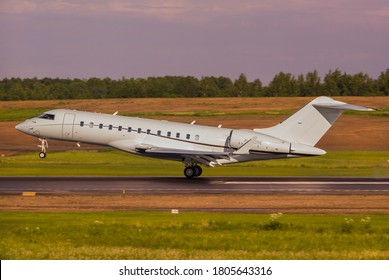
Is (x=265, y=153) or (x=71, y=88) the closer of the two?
(x=265, y=153)

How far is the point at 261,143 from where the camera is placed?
4447cm

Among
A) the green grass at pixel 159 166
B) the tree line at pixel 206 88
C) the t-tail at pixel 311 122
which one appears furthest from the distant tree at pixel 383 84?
the t-tail at pixel 311 122

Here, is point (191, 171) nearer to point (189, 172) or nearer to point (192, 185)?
point (189, 172)

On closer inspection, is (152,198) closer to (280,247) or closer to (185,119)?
(280,247)

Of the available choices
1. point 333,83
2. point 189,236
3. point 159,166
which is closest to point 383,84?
point 333,83

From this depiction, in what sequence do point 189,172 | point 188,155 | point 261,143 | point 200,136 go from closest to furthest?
point 261,143, point 188,155, point 189,172, point 200,136

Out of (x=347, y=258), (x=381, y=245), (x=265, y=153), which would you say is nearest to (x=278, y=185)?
(x=265, y=153)

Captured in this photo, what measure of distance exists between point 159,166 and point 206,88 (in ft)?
285

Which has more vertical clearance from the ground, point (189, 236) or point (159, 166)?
point (189, 236)

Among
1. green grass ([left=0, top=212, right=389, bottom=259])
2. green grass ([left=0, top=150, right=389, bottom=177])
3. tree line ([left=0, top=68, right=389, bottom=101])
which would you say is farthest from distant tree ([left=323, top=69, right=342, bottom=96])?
green grass ([left=0, top=212, right=389, bottom=259])

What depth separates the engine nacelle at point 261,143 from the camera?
145 ft

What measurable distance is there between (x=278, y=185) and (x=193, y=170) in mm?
5521

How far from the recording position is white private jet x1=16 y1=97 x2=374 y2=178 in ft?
146

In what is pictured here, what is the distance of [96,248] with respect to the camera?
75.7 feet
